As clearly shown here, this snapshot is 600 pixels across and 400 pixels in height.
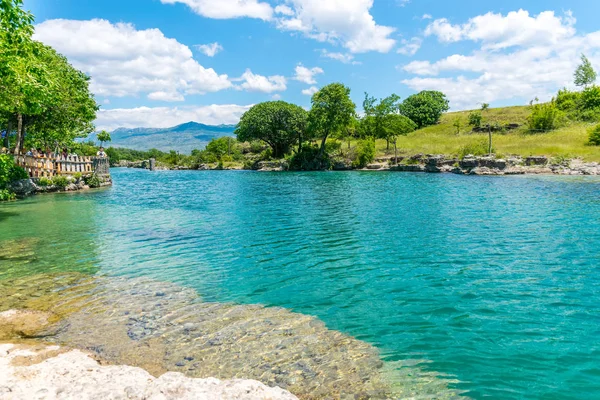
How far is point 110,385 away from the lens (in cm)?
566

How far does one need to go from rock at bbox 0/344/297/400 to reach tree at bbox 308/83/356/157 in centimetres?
8567

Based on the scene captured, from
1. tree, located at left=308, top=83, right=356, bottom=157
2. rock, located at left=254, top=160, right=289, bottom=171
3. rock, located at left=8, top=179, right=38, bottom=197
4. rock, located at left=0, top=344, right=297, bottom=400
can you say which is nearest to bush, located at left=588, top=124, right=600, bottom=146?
tree, located at left=308, top=83, right=356, bottom=157

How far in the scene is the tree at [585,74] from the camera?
109 metres

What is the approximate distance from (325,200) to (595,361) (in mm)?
27600

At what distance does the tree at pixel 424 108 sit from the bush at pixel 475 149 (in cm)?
4751

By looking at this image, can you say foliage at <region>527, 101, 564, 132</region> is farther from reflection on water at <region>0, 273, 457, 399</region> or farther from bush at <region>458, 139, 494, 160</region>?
reflection on water at <region>0, 273, 457, 399</region>

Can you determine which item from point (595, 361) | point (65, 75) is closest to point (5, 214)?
point (65, 75)

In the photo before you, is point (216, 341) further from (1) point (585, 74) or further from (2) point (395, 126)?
(1) point (585, 74)

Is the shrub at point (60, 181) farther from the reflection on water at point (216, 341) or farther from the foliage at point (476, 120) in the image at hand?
the foliage at point (476, 120)

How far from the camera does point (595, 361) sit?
755cm

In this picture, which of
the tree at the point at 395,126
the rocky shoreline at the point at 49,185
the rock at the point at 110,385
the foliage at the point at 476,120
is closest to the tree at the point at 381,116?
the tree at the point at 395,126

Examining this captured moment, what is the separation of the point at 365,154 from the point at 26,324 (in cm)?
8322

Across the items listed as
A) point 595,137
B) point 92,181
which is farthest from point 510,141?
point 92,181

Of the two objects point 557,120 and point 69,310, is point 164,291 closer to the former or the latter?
point 69,310
